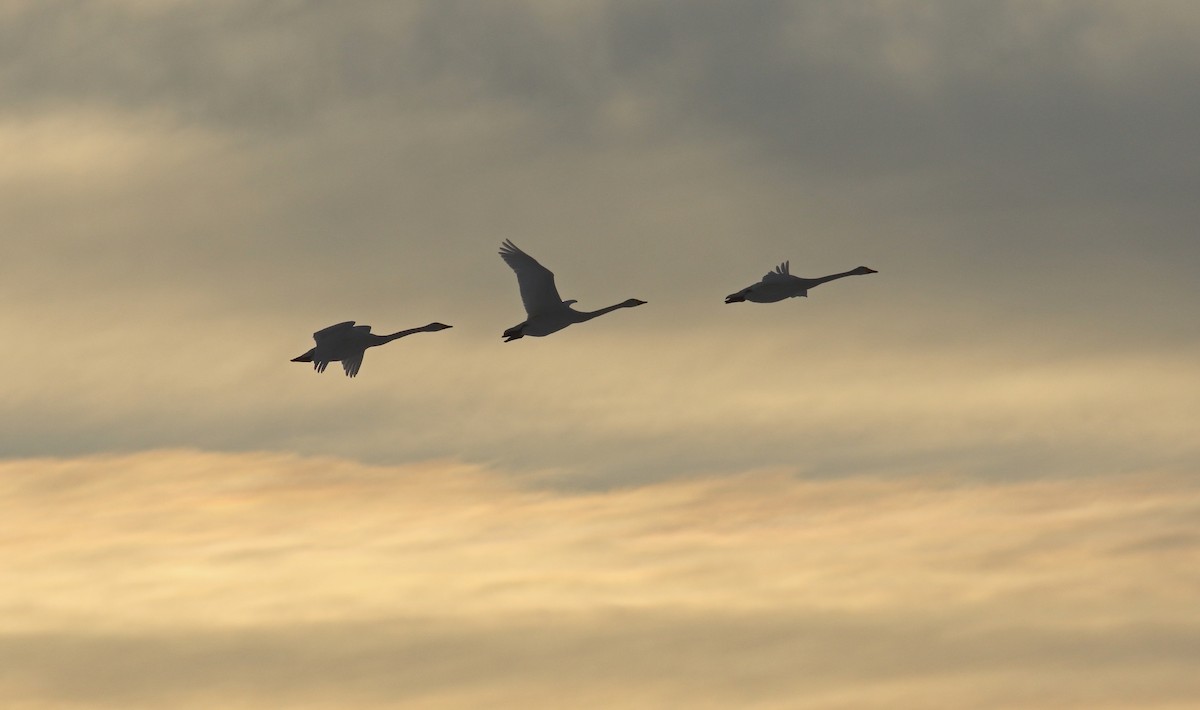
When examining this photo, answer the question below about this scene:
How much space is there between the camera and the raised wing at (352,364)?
108 m

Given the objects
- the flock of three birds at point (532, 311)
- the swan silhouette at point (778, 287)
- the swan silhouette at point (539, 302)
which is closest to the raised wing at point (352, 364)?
the flock of three birds at point (532, 311)

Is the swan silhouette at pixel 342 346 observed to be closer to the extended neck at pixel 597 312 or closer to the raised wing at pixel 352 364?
the raised wing at pixel 352 364

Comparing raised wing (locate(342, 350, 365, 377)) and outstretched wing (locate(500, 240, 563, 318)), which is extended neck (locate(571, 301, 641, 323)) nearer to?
outstretched wing (locate(500, 240, 563, 318))

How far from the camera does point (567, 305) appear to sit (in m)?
112

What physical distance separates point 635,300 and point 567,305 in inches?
142

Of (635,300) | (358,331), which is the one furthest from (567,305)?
(358,331)

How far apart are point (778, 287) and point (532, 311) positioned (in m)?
13.1

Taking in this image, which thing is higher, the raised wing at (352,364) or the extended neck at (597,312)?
the extended neck at (597,312)

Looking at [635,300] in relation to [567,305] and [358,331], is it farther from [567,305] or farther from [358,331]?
[358,331]

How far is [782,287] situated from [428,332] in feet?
62.5

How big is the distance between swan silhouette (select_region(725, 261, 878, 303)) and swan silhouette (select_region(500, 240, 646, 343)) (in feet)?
24.3

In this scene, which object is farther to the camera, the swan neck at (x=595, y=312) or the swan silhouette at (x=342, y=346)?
the swan neck at (x=595, y=312)

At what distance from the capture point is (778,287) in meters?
109

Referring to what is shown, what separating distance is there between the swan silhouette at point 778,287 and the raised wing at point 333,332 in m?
19.4
